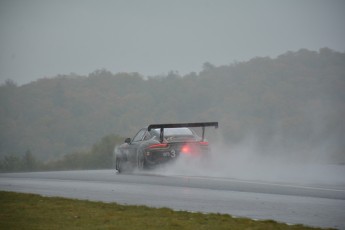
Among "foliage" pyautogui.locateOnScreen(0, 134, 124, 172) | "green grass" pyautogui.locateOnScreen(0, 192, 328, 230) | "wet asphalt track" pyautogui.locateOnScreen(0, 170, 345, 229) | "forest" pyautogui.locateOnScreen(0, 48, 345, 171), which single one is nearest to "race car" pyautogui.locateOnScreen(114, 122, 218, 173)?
"wet asphalt track" pyautogui.locateOnScreen(0, 170, 345, 229)

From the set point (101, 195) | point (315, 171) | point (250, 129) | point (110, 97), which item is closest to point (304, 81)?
point (250, 129)

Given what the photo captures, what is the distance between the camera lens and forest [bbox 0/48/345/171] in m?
125

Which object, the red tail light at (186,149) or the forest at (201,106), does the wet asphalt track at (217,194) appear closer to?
the red tail light at (186,149)

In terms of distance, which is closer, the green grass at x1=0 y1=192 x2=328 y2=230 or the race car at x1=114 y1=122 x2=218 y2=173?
the green grass at x1=0 y1=192 x2=328 y2=230

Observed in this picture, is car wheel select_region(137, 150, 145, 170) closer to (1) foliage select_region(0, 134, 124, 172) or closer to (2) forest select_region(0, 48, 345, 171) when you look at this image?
(1) foliage select_region(0, 134, 124, 172)

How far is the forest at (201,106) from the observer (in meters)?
125

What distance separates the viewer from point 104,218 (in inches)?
490

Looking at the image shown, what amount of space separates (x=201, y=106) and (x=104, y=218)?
150m

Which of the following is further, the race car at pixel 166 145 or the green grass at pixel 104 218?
the race car at pixel 166 145

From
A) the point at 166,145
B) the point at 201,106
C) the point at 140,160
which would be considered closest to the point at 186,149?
the point at 166,145

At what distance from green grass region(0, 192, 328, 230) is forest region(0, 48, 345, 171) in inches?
3550

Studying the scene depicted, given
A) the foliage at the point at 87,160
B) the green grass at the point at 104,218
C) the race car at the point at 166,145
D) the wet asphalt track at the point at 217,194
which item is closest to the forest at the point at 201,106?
the foliage at the point at 87,160

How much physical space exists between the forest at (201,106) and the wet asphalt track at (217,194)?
8304 centimetres

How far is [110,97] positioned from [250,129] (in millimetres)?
63740
